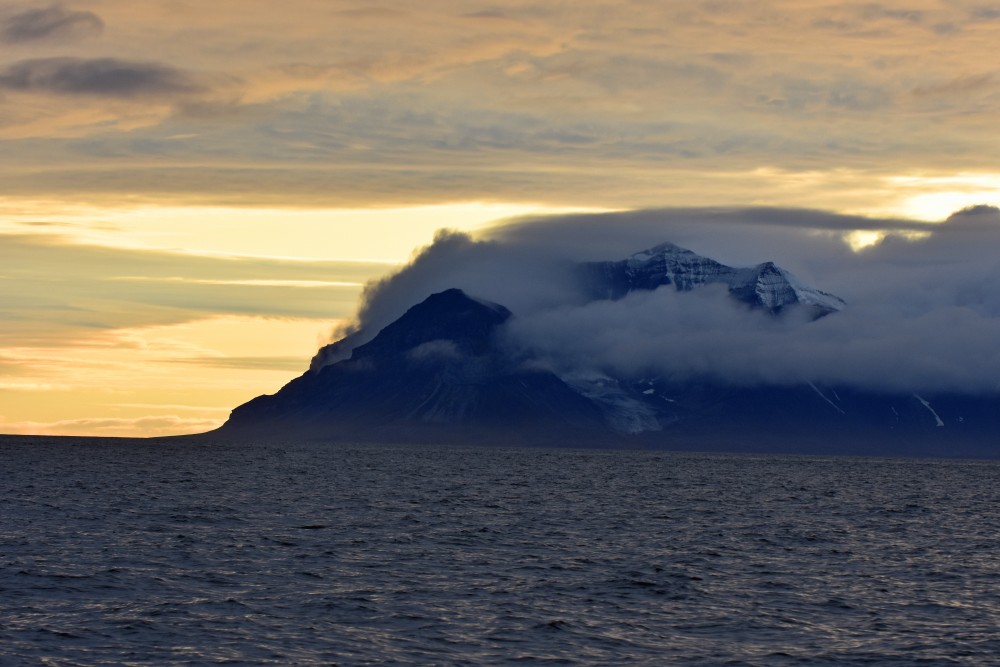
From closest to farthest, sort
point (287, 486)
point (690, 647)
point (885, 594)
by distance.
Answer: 1. point (690, 647)
2. point (885, 594)
3. point (287, 486)

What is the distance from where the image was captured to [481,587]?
70.9m

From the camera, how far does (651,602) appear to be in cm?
6694

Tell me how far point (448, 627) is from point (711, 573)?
24.6 metres

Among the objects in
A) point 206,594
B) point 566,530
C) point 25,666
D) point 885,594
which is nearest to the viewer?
point 25,666

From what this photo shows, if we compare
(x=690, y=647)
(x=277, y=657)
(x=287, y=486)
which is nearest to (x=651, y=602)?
(x=690, y=647)

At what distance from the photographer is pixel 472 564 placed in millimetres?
81000

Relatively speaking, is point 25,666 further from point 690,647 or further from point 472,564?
point 472,564

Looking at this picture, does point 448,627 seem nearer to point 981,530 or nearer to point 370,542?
point 370,542

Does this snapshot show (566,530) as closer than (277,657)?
No

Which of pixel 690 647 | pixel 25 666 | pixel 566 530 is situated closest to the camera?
pixel 25 666

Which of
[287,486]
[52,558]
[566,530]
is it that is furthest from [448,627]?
[287,486]

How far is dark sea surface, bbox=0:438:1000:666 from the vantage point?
54906 mm

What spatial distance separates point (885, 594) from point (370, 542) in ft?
118

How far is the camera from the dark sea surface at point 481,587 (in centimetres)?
5491
